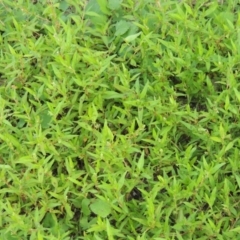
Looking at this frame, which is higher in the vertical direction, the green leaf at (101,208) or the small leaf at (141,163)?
the small leaf at (141,163)

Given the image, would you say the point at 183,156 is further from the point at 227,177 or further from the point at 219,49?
the point at 219,49

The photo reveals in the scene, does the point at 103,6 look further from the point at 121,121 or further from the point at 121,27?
the point at 121,121

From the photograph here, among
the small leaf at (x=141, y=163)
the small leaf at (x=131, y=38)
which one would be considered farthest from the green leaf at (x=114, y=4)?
the small leaf at (x=141, y=163)

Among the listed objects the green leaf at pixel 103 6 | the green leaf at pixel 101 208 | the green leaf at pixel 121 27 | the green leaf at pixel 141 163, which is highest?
the green leaf at pixel 103 6

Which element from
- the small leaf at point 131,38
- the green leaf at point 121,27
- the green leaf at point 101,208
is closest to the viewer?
the green leaf at point 101,208

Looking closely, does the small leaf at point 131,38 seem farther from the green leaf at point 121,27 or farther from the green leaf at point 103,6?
the green leaf at point 103,6

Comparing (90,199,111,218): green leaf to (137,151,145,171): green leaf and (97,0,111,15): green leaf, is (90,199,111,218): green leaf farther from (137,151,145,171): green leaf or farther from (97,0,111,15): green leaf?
(97,0,111,15): green leaf

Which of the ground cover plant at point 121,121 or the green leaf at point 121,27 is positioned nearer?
the ground cover plant at point 121,121

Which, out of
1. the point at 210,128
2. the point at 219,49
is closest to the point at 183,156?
the point at 210,128

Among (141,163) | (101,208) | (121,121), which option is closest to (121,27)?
(121,121)
